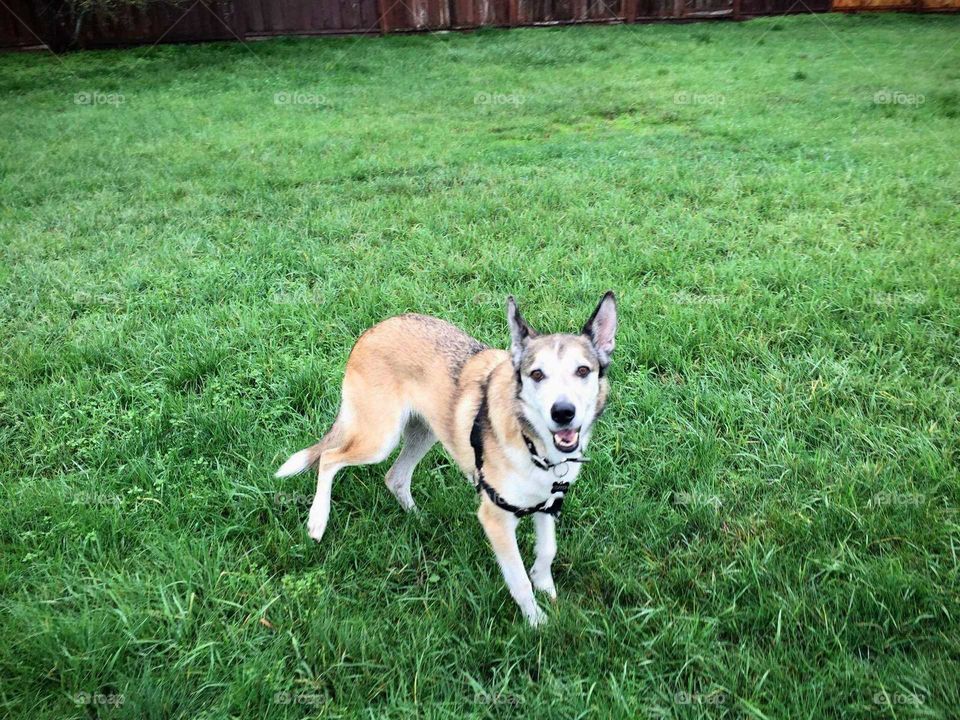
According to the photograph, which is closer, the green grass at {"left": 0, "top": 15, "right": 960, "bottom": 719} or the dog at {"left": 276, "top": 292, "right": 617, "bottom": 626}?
the green grass at {"left": 0, "top": 15, "right": 960, "bottom": 719}

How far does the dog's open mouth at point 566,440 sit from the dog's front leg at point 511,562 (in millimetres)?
422

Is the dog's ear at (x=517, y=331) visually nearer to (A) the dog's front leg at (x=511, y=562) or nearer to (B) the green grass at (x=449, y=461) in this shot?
(A) the dog's front leg at (x=511, y=562)

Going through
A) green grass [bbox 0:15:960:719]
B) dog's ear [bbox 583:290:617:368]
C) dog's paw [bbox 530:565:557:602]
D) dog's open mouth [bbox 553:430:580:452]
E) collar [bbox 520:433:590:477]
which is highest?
dog's ear [bbox 583:290:617:368]

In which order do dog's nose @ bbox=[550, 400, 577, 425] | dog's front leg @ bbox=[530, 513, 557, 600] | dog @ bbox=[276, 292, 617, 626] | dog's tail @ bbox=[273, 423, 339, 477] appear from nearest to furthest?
dog's nose @ bbox=[550, 400, 577, 425] < dog @ bbox=[276, 292, 617, 626] < dog's front leg @ bbox=[530, 513, 557, 600] < dog's tail @ bbox=[273, 423, 339, 477]

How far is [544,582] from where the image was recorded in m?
2.71

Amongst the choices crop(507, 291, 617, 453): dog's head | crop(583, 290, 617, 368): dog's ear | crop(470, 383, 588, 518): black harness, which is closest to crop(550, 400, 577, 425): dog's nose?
crop(507, 291, 617, 453): dog's head

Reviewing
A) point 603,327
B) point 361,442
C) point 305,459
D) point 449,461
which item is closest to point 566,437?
point 603,327

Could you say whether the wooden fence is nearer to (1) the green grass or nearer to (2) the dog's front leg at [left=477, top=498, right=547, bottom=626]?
(1) the green grass

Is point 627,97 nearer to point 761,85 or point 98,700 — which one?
point 761,85

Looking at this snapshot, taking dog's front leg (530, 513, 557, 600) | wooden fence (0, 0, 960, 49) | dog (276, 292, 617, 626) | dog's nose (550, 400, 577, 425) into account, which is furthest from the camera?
wooden fence (0, 0, 960, 49)

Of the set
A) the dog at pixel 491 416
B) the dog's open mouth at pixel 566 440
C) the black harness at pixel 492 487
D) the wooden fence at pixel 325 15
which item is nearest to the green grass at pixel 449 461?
the dog at pixel 491 416

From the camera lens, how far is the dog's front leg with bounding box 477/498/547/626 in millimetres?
2564

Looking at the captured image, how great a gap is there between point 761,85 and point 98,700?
1290 cm

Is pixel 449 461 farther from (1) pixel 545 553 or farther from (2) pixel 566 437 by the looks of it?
(2) pixel 566 437
